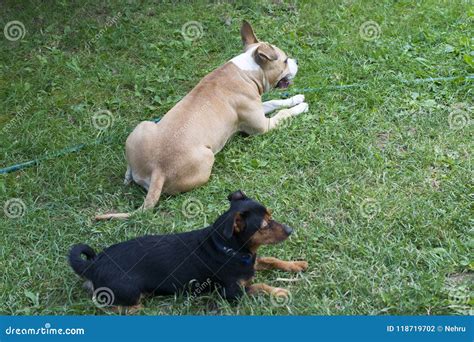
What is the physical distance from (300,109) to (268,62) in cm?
62

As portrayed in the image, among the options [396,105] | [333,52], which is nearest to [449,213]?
[396,105]

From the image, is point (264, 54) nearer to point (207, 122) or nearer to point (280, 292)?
point (207, 122)

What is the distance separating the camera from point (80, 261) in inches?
194

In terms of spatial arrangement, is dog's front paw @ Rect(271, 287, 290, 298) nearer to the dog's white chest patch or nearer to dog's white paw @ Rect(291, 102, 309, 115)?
dog's white paw @ Rect(291, 102, 309, 115)

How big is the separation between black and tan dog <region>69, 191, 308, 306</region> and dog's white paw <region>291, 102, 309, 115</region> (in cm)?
263

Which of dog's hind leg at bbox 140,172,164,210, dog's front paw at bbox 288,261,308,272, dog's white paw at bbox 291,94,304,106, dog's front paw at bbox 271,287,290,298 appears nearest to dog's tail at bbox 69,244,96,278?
dog's hind leg at bbox 140,172,164,210

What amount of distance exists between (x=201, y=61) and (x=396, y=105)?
2666mm

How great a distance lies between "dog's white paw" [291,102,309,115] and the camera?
7.32 meters

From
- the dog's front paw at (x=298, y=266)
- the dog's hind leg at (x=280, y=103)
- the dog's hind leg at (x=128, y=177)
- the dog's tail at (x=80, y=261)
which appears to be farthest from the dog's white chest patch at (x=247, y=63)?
the dog's tail at (x=80, y=261)

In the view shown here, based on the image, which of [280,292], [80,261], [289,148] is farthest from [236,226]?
[289,148]

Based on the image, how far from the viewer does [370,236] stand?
5328 millimetres

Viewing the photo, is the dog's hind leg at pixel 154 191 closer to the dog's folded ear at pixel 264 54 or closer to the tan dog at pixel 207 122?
the tan dog at pixel 207 122

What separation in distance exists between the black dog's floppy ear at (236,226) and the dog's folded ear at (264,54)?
2.95 metres

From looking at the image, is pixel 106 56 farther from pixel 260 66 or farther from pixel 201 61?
pixel 260 66
